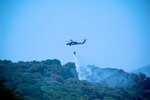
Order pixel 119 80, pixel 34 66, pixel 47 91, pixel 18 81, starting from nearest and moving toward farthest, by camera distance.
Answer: pixel 47 91 < pixel 18 81 < pixel 34 66 < pixel 119 80

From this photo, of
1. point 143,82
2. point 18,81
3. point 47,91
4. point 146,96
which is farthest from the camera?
point 143,82

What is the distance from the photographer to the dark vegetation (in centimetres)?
3969

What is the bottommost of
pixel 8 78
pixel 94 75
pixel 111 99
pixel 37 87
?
pixel 111 99

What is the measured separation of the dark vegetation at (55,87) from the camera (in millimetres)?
39688

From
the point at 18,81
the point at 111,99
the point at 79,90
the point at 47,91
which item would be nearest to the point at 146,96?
the point at 111,99

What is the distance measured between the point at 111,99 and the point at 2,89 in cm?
2193

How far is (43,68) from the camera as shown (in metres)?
62.9

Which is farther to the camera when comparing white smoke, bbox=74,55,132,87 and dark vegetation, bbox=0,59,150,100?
white smoke, bbox=74,55,132,87

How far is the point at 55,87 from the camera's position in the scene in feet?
150

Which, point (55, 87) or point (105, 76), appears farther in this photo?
point (105, 76)

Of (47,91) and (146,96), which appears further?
(146,96)

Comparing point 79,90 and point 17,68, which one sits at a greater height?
point 17,68

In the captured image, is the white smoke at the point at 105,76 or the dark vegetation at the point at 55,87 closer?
the dark vegetation at the point at 55,87

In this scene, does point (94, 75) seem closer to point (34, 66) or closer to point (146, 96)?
point (34, 66)
